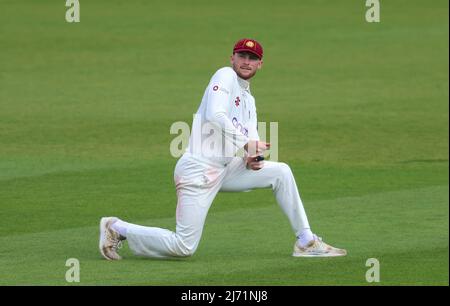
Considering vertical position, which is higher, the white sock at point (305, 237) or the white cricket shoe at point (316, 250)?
the white sock at point (305, 237)

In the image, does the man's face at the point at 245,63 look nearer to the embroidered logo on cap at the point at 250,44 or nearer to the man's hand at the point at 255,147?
the embroidered logo on cap at the point at 250,44

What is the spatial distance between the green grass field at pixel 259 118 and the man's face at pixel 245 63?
156cm

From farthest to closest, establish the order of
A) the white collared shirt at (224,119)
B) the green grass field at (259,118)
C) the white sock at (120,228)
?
the green grass field at (259,118), the white sock at (120,228), the white collared shirt at (224,119)

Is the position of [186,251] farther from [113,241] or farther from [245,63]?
[245,63]

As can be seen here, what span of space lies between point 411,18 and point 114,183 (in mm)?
18133

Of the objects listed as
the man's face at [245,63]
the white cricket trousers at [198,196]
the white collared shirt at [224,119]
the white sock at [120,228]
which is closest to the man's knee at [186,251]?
the white cricket trousers at [198,196]

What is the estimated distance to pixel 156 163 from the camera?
18.1m

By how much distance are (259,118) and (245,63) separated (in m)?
10.2

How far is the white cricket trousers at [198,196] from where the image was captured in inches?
462

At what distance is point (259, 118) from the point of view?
22.2 m

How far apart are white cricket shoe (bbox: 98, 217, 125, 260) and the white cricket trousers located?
112 millimetres

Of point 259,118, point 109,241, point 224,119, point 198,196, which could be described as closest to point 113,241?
point 109,241

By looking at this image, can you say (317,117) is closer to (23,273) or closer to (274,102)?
(274,102)

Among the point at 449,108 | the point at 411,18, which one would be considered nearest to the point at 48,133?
the point at 449,108
